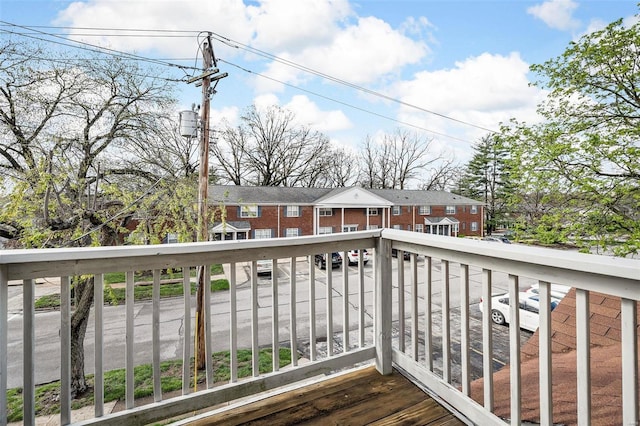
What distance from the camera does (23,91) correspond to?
250 inches

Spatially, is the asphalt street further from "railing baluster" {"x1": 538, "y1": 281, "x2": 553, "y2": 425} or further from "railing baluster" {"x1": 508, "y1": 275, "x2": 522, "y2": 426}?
"railing baluster" {"x1": 538, "y1": 281, "x2": 553, "y2": 425}

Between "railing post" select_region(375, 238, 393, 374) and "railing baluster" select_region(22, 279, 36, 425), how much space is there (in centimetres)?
172

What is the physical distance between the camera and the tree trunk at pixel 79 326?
5098 mm

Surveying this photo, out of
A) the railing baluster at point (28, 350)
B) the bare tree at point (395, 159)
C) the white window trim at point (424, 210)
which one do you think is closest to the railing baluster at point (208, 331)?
the railing baluster at point (28, 350)

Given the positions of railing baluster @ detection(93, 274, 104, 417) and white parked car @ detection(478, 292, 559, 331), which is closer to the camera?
railing baluster @ detection(93, 274, 104, 417)

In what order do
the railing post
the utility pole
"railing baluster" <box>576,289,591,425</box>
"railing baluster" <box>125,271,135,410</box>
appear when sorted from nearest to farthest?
"railing baluster" <box>576,289,591,425</box>
"railing baluster" <box>125,271,135,410</box>
the railing post
the utility pole

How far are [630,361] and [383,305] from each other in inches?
50.0

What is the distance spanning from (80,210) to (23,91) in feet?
12.4

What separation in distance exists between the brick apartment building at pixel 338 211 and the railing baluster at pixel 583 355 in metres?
16.1

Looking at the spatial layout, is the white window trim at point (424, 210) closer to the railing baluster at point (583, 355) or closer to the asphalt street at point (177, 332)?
the asphalt street at point (177, 332)

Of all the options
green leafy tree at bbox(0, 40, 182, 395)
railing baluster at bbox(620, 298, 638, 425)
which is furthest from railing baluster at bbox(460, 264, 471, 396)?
green leafy tree at bbox(0, 40, 182, 395)

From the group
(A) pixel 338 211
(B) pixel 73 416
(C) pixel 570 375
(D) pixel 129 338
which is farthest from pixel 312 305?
(A) pixel 338 211

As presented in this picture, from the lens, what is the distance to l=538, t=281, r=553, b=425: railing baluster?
3.81ft

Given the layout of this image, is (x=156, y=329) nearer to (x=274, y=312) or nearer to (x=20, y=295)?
(x=274, y=312)
